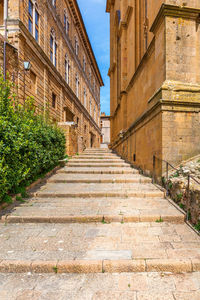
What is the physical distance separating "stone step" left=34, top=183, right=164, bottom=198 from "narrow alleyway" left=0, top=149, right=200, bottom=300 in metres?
0.49

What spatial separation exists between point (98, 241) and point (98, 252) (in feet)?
1.15

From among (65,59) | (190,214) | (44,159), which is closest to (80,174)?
(44,159)

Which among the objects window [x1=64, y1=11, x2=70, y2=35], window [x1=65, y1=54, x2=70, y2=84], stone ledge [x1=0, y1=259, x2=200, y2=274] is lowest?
stone ledge [x1=0, y1=259, x2=200, y2=274]

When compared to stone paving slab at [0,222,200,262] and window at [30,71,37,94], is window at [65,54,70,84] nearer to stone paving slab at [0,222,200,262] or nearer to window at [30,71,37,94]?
window at [30,71,37,94]

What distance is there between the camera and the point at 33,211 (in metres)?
4.77

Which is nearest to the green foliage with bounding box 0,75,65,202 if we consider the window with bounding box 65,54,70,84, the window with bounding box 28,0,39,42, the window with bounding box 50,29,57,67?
the window with bounding box 28,0,39,42

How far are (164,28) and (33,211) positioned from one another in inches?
285

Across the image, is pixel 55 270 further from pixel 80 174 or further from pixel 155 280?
pixel 80 174

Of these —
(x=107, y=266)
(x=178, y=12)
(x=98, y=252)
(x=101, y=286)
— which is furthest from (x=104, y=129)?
(x=101, y=286)

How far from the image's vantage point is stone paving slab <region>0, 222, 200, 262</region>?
2.99 meters

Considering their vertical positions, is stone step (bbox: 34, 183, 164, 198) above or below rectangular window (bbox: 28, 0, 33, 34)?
below

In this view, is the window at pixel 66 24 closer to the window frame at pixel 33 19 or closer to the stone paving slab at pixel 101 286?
the window frame at pixel 33 19

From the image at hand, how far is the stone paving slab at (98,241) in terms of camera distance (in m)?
2.99

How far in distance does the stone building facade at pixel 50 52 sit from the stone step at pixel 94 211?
523cm
